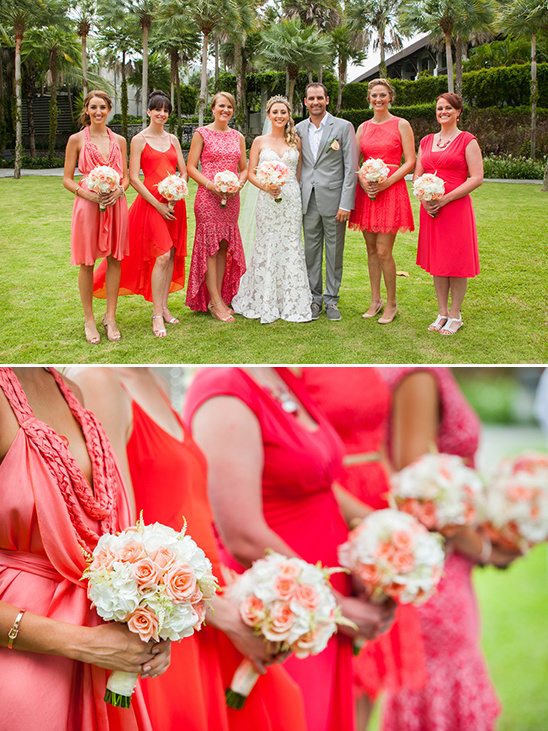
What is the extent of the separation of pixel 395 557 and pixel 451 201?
3.17m

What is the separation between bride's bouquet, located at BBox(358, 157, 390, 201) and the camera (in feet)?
14.9

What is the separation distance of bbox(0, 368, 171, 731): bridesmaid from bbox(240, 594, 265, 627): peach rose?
26 centimetres

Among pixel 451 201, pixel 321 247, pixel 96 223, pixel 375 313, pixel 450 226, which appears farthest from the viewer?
pixel 375 313

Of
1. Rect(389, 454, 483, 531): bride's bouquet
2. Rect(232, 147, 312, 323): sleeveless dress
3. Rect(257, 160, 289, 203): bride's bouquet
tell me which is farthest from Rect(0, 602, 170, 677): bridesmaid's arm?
Rect(232, 147, 312, 323): sleeveless dress

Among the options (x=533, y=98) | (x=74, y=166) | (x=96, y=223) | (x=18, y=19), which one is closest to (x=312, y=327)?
(x=96, y=223)

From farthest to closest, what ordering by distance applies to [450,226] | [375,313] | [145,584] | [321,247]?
[375,313] → [321,247] → [450,226] → [145,584]

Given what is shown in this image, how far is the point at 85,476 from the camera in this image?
1.79 meters

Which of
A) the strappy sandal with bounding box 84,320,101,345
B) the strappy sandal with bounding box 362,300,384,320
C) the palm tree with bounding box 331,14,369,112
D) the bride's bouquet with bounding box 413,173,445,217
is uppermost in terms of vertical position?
the palm tree with bounding box 331,14,369,112

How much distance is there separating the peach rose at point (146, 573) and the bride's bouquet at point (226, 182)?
3668 mm

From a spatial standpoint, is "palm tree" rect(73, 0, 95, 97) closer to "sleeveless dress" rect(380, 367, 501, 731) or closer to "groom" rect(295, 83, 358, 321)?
"groom" rect(295, 83, 358, 321)

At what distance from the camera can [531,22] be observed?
20.9 m

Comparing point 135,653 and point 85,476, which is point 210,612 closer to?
point 135,653

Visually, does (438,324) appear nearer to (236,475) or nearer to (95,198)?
(95,198)

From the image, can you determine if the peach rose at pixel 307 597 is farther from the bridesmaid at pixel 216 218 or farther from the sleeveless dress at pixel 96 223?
the bridesmaid at pixel 216 218
